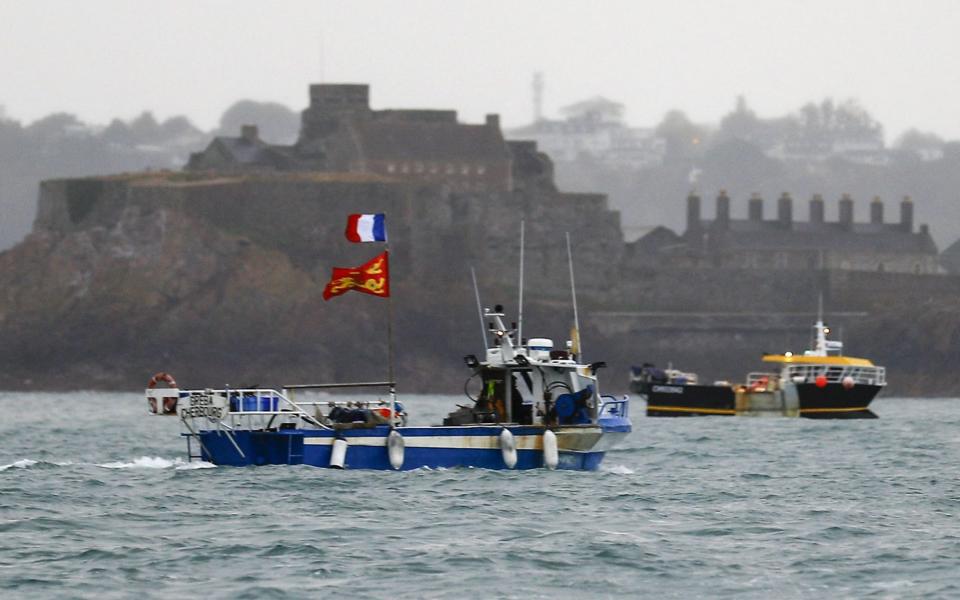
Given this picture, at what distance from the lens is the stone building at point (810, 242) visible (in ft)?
366

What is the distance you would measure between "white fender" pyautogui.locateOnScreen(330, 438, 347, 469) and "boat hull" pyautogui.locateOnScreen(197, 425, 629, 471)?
30 mm

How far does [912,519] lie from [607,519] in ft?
12.7

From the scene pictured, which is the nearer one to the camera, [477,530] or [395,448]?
[477,530]

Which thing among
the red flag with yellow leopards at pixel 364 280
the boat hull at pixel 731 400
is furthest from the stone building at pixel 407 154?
the red flag with yellow leopards at pixel 364 280

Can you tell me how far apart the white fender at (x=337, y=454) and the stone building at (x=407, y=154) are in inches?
2856

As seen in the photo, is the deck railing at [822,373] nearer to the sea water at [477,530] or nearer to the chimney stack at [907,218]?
the sea water at [477,530]

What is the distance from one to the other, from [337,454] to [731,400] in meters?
32.4

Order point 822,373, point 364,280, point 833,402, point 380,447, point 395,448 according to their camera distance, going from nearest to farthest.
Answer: point 395,448 → point 380,447 → point 364,280 → point 833,402 → point 822,373

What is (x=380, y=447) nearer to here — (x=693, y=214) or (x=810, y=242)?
(x=810, y=242)

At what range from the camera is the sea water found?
25.7 m

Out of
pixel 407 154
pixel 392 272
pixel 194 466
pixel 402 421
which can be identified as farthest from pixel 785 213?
pixel 194 466

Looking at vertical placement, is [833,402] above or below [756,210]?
below

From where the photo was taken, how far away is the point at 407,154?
110 m

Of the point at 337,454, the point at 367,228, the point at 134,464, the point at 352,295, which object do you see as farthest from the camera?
the point at 352,295
